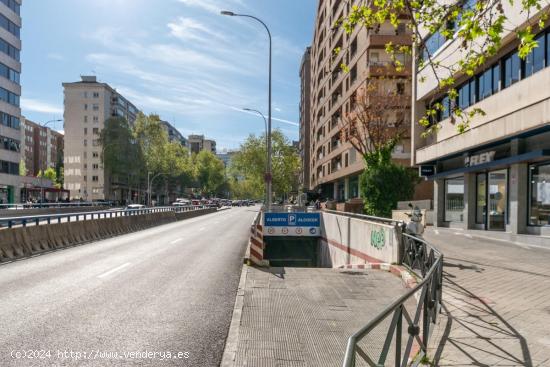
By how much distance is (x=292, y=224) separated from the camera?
23.3m

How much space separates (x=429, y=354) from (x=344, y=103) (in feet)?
149

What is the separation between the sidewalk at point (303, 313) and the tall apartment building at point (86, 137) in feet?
306

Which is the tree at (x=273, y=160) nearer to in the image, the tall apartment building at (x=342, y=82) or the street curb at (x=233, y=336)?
the tall apartment building at (x=342, y=82)

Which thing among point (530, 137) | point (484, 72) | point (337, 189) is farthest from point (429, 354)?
point (337, 189)

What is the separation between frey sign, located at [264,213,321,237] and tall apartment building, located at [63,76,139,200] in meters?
81.5

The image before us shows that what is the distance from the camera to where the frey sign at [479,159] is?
20039 millimetres

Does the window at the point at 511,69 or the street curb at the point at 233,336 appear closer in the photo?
the street curb at the point at 233,336

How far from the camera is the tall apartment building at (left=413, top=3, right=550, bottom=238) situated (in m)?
16.5

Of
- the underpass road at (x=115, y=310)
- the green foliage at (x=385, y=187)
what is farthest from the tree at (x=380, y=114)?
the underpass road at (x=115, y=310)

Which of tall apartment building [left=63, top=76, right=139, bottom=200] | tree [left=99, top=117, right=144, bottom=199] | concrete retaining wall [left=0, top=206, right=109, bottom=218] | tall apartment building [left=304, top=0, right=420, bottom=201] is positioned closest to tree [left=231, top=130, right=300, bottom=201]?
tall apartment building [left=304, top=0, right=420, bottom=201]

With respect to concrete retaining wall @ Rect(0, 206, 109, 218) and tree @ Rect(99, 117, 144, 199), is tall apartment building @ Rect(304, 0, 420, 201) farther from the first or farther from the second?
tree @ Rect(99, 117, 144, 199)

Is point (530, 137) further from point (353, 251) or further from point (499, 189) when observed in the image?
point (353, 251)

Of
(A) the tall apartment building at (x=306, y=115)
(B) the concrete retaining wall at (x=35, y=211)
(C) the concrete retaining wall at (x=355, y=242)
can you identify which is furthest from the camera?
(A) the tall apartment building at (x=306, y=115)

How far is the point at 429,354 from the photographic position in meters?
5.20
